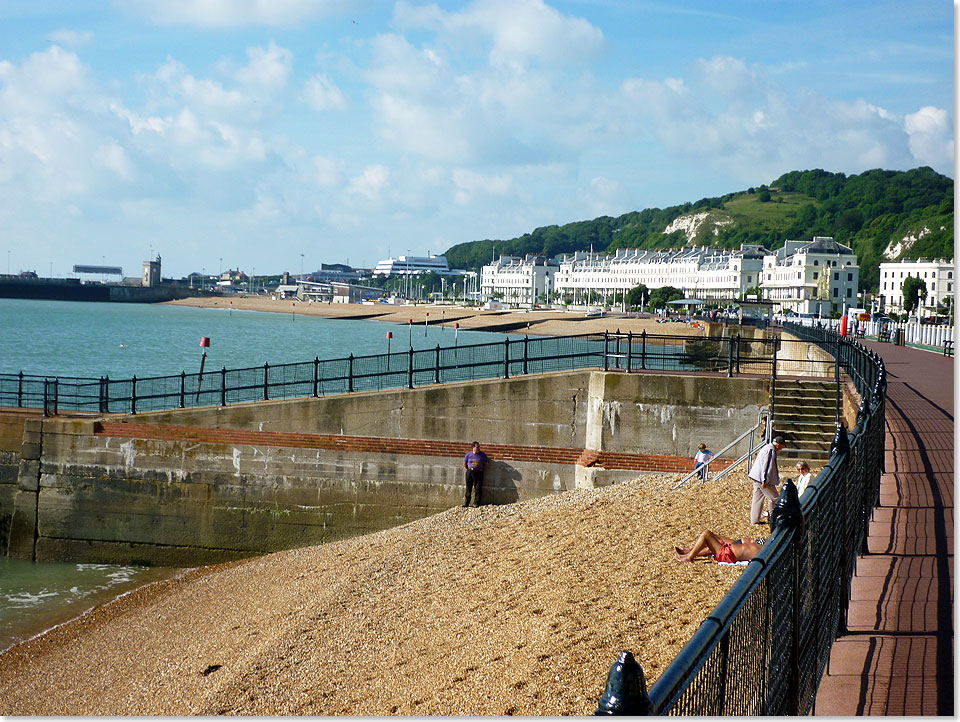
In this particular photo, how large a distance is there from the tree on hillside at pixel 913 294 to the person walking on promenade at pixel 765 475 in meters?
96.7

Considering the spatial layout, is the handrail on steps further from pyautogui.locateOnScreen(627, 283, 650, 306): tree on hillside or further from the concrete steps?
pyautogui.locateOnScreen(627, 283, 650, 306): tree on hillside

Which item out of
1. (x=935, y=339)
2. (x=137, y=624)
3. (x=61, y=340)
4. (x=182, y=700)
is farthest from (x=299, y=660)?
(x=61, y=340)

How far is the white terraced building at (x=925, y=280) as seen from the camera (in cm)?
10107

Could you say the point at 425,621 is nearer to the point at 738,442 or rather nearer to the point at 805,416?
the point at 738,442

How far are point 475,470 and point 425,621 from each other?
6511 mm

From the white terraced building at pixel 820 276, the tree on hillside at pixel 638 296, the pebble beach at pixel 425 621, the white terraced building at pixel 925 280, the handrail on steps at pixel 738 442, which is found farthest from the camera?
the tree on hillside at pixel 638 296

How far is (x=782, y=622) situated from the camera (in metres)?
4.60

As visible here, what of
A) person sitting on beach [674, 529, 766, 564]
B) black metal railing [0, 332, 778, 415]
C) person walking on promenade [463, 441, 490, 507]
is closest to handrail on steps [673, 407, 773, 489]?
black metal railing [0, 332, 778, 415]

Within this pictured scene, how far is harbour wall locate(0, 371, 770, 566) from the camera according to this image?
18.0m

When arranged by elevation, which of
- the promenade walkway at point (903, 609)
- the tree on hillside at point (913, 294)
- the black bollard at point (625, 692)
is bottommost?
the promenade walkway at point (903, 609)

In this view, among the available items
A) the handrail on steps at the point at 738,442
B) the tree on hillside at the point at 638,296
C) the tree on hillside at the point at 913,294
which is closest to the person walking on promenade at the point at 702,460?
the handrail on steps at the point at 738,442

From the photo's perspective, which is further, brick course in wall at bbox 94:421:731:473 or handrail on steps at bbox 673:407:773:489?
brick course in wall at bbox 94:421:731:473

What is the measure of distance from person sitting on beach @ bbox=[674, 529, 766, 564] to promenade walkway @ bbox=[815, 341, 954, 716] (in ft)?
4.33

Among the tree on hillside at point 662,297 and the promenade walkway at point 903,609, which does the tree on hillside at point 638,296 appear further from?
the promenade walkway at point 903,609
